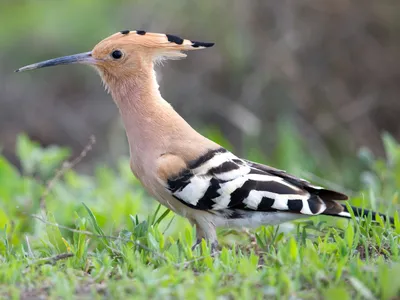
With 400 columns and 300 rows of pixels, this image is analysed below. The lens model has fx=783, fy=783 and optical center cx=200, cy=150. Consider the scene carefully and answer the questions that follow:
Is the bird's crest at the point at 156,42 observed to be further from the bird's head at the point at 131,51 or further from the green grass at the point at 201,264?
the green grass at the point at 201,264

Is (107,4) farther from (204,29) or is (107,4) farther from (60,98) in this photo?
(204,29)

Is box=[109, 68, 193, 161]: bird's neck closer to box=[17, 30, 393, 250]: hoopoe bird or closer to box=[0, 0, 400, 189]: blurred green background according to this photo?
box=[17, 30, 393, 250]: hoopoe bird

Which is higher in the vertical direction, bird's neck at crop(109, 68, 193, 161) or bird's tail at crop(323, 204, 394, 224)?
bird's neck at crop(109, 68, 193, 161)

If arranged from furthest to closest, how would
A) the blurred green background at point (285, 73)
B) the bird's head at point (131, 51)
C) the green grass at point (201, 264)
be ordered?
1. the blurred green background at point (285, 73)
2. the bird's head at point (131, 51)
3. the green grass at point (201, 264)

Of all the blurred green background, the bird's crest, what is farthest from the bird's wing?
the blurred green background

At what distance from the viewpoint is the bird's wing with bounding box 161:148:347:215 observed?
3490 millimetres

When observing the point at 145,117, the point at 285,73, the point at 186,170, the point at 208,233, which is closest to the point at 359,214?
the point at 208,233

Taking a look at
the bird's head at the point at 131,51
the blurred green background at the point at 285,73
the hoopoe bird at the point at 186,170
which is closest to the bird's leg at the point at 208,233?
the hoopoe bird at the point at 186,170

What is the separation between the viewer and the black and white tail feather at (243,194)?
3498 mm

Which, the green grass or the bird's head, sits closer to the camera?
the green grass

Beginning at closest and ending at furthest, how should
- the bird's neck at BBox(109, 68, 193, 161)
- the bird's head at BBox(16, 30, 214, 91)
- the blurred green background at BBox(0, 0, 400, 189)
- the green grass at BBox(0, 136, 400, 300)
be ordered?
the green grass at BBox(0, 136, 400, 300) < the bird's neck at BBox(109, 68, 193, 161) < the bird's head at BBox(16, 30, 214, 91) < the blurred green background at BBox(0, 0, 400, 189)

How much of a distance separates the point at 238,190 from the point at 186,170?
0.25 metres

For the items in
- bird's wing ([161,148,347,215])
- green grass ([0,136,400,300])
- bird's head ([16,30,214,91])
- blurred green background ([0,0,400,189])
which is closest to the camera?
green grass ([0,136,400,300])

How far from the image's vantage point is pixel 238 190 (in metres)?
3.56
